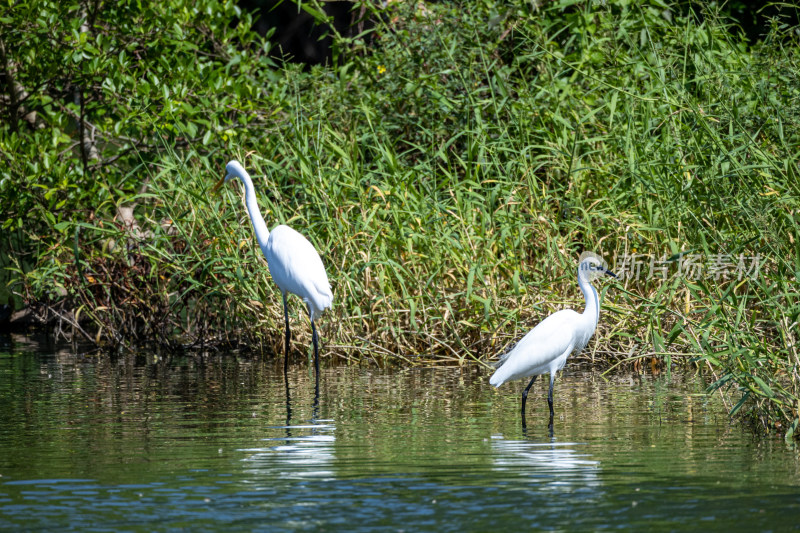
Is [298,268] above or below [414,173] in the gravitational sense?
below

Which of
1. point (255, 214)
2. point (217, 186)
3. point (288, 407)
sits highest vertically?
point (217, 186)

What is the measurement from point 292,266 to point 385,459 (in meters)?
3.87

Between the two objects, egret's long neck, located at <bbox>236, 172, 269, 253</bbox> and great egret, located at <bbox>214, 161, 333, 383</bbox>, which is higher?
egret's long neck, located at <bbox>236, 172, 269, 253</bbox>

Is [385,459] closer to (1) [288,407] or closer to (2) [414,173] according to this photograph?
(1) [288,407]

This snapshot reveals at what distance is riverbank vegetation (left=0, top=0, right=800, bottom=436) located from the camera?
343 inches

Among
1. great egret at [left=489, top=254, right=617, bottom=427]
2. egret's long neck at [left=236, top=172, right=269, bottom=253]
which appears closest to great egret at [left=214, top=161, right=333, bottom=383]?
egret's long neck at [left=236, top=172, right=269, bottom=253]

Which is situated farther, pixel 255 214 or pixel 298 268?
pixel 255 214

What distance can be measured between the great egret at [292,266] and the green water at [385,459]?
0.79 meters

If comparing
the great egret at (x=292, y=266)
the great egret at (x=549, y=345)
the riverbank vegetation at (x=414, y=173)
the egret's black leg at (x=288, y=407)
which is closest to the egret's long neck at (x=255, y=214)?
the great egret at (x=292, y=266)

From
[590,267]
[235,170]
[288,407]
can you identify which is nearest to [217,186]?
[235,170]

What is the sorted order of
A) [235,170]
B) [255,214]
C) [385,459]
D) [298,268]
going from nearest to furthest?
1. [385,459]
2. [298,268]
3. [255,214]
4. [235,170]

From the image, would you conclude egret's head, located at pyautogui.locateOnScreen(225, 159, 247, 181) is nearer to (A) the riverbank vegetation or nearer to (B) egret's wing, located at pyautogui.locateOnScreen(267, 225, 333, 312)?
(A) the riverbank vegetation

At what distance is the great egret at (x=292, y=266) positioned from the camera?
30.3 feet

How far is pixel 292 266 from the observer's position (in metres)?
9.20
